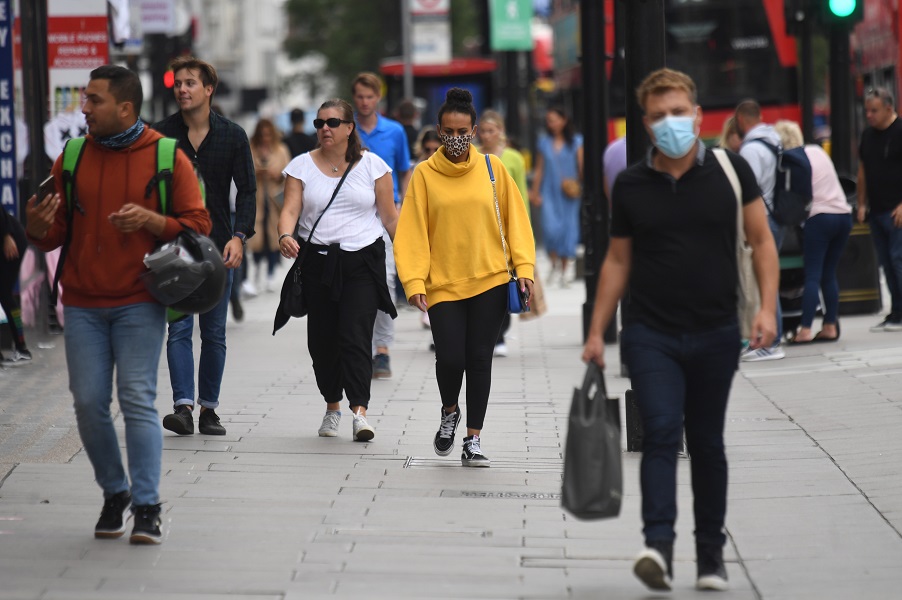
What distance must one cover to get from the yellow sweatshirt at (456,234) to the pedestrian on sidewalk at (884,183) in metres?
5.95

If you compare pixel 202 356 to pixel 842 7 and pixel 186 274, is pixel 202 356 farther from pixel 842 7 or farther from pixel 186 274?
pixel 842 7

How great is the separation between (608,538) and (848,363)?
553 cm

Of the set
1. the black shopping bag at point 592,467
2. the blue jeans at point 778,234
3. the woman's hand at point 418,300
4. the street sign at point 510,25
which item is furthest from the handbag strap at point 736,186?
the street sign at point 510,25

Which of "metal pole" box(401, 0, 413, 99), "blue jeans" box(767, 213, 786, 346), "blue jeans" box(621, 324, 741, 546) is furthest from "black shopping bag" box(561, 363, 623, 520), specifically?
"metal pole" box(401, 0, 413, 99)

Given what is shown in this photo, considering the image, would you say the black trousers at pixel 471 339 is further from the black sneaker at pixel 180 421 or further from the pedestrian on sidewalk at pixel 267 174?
the pedestrian on sidewalk at pixel 267 174

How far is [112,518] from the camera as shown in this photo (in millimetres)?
5785

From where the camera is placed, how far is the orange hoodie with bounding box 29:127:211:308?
18.5ft

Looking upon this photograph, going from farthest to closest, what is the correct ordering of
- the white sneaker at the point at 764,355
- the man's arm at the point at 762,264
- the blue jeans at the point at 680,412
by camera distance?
the white sneaker at the point at 764,355 → the man's arm at the point at 762,264 → the blue jeans at the point at 680,412

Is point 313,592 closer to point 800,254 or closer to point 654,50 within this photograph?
point 654,50

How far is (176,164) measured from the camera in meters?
5.80

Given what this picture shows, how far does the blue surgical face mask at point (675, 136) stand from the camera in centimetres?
503

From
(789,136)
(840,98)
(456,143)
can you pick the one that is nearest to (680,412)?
(456,143)

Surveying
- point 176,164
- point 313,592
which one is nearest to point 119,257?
point 176,164

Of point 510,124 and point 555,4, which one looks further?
point 555,4
